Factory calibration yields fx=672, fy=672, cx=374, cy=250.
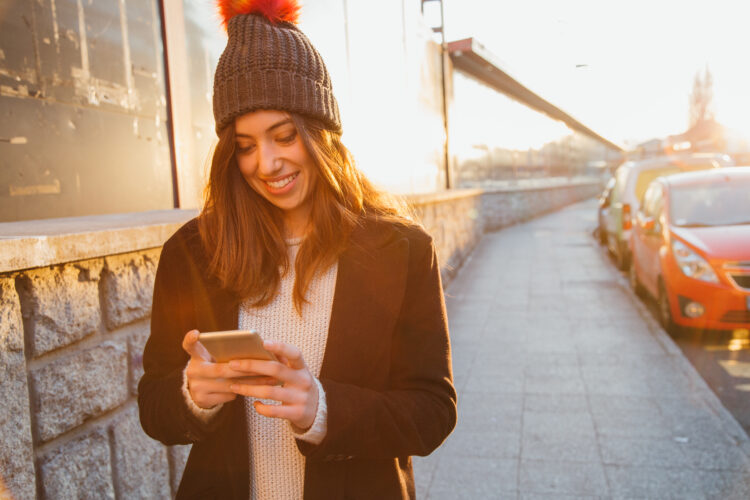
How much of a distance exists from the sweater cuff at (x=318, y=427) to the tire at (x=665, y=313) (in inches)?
248

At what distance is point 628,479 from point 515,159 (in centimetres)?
1932

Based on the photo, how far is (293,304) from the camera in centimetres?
178

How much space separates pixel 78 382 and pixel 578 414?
3.71 metres

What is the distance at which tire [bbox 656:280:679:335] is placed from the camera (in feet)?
23.1

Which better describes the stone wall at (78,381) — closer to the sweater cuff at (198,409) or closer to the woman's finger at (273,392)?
the sweater cuff at (198,409)

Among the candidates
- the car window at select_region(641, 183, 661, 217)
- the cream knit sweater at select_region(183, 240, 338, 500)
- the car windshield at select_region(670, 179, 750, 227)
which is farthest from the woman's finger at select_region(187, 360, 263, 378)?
the car window at select_region(641, 183, 661, 217)

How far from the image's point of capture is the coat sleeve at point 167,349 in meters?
1.65

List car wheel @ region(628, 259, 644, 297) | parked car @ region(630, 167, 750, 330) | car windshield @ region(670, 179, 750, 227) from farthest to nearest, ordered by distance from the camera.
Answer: car wheel @ region(628, 259, 644, 297)
car windshield @ region(670, 179, 750, 227)
parked car @ region(630, 167, 750, 330)

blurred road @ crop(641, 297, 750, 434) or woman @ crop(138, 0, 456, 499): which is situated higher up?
woman @ crop(138, 0, 456, 499)

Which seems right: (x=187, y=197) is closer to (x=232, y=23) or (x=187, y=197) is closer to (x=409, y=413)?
(x=232, y=23)

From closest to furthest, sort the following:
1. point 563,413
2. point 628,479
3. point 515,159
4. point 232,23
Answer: point 232,23, point 628,479, point 563,413, point 515,159

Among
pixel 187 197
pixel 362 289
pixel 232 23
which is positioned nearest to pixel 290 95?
pixel 232 23

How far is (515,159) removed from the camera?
2242 centimetres

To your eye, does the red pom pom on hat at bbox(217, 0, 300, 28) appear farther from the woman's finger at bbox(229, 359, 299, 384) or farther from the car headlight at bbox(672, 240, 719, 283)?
the car headlight at bbox(672, 240, 719, 283)
